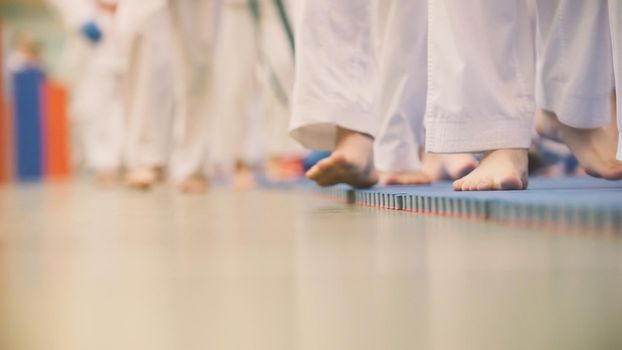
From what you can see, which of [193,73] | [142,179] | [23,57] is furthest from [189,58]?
[23,57]

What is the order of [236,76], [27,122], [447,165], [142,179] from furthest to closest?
[27,122] < [236,76] < [142,179] < [447,165]

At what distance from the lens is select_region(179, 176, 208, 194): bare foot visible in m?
3.56

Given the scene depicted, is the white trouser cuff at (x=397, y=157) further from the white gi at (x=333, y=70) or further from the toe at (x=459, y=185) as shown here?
the toe at (x=459, y=185)

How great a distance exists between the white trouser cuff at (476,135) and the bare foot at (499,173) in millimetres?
22

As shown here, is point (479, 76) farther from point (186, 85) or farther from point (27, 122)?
point (27, 122)

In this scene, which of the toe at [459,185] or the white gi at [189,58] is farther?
the white gi at [189,58]

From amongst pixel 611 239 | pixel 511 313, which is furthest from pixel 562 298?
pixel 611 239

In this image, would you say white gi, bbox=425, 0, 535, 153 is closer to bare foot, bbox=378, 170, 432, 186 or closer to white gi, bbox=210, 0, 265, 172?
bare foot, bbox=378, 170, 432, 186

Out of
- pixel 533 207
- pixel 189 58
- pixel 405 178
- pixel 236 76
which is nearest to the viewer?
pixel 533 207

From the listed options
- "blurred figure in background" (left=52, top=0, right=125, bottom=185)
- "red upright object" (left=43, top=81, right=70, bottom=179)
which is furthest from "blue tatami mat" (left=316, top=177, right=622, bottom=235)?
"red upright object" (left=43, top=81, right=70, bottom=179)

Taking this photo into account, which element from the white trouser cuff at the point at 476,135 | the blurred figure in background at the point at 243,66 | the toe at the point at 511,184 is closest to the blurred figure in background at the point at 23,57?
the blurred figure in background at the point at 243,66

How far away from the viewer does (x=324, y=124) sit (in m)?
1.88

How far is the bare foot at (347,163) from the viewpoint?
182 centimetres

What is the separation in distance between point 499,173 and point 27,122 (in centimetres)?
1043
